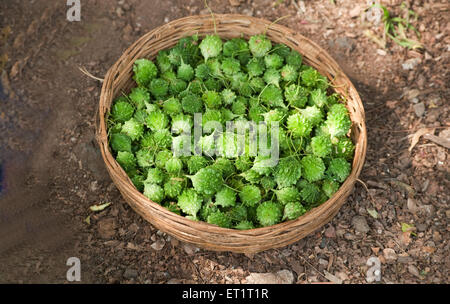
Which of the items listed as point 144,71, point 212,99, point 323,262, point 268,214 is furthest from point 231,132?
point 323,262

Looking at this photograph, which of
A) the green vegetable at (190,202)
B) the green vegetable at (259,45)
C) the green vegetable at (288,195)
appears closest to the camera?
the green vegetable at (190,202)

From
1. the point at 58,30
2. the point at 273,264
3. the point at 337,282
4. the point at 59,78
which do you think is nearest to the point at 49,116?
the point at 59,78

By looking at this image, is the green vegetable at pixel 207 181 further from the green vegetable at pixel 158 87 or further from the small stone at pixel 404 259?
the small stone at pixel 404 259

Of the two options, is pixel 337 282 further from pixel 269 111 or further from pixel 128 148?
pixel 128 148

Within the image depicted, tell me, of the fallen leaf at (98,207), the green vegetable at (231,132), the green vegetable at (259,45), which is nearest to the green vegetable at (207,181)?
the green vegetable at (231,132)

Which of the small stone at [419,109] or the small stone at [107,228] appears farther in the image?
the small stone at [419,109]

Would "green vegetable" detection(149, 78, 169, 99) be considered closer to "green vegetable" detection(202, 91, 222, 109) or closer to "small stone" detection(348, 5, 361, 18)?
"green vegetable" detection(202, 91, 222, 109)

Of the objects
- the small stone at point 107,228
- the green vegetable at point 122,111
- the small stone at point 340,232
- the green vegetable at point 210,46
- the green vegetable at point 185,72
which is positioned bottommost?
the small stone at point 340,232
